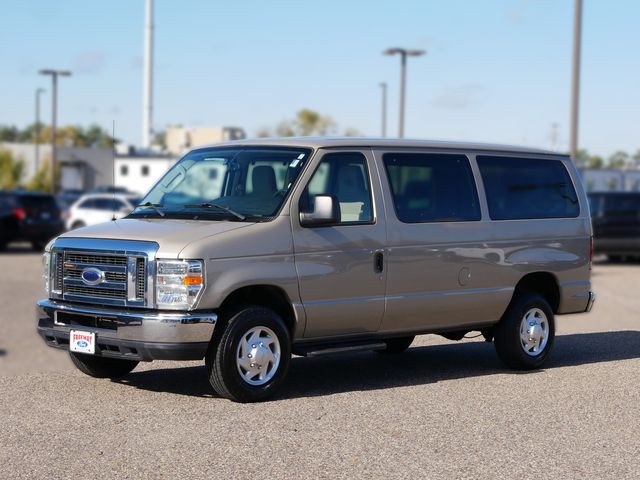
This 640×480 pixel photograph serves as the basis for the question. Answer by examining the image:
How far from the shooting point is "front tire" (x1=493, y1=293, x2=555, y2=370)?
1079 centimetres

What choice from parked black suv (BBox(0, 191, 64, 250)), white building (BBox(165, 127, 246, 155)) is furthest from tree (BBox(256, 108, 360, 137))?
parked black suv (BBox(0, 191, 64, 250))

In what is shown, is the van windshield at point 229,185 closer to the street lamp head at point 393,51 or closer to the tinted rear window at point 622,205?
the tinted rear window at point 622,205

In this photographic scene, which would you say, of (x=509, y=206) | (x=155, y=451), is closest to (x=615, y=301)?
(x=509, y=206)

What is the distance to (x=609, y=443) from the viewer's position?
7645 mm

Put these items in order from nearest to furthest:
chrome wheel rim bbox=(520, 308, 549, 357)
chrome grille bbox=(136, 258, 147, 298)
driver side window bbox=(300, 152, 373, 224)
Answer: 1. chrome grille bbox=(136, 258, 147, 298)
2. driver side window bbox=(300, 152, 373, 224)
3. chrome wheel rim bbox=(520, 308, 549, 357)

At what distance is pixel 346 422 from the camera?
8.13 metres

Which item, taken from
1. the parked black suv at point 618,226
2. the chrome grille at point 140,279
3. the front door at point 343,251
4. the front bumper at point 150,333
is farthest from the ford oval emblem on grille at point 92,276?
the parked black suv at point 618,226

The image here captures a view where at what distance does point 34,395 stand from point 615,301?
12636 mm

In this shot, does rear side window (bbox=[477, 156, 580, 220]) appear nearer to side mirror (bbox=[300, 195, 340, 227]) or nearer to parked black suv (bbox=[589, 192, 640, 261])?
side mirror (bbox=[300, 195, 340, 227])

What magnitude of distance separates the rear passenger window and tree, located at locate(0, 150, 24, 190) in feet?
249

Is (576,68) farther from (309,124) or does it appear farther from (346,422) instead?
(309,124)

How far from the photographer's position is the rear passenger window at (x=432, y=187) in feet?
32.6

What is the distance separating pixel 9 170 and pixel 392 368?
76.4m

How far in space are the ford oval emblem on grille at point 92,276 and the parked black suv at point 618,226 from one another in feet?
71.9
